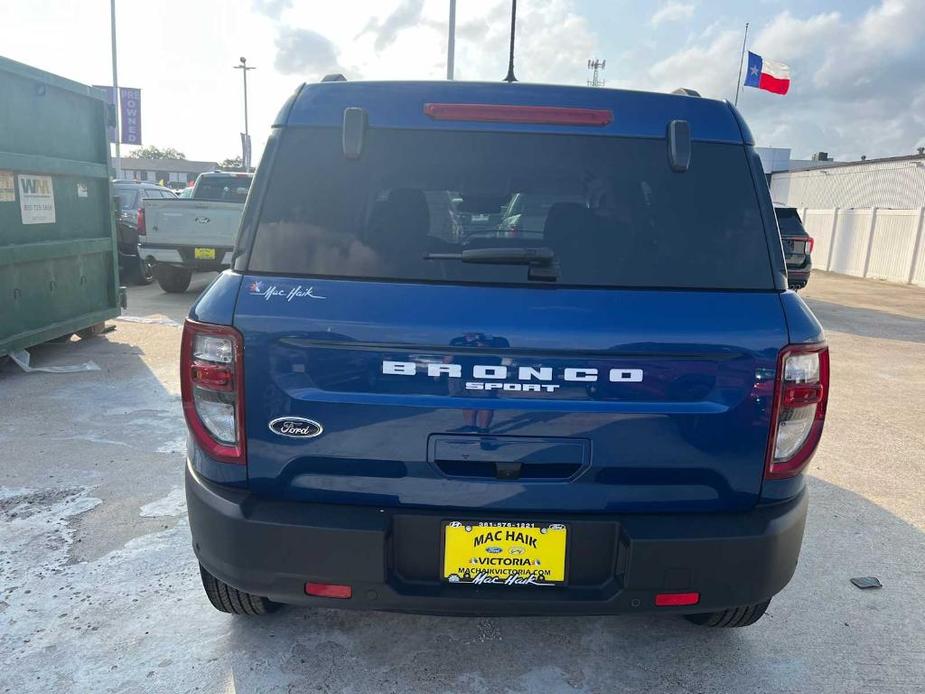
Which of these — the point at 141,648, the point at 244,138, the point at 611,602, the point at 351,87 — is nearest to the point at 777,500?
the point at 611,602

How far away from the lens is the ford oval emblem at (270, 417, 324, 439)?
1.97 meters

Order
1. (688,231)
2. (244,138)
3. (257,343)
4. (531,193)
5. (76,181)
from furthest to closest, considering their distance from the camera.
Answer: (244,138)
(76,181)
(531,193)
(688,231)
(257,343)

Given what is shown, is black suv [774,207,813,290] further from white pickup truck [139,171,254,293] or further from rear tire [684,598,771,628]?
rear tire [684,598,771,628]

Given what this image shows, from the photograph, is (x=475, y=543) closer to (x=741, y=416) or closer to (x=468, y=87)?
(x=741, y=416)

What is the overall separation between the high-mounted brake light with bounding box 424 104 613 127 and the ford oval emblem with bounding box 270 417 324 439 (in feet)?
3.35

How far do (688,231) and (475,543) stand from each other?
3.71 ft

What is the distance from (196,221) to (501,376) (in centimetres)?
942

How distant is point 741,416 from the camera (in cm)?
199

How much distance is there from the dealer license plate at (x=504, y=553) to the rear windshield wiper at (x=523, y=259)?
28.5 inches

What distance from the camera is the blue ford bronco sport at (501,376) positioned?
195 centimetres

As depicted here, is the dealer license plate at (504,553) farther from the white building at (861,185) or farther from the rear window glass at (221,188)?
the white building at (861,185)

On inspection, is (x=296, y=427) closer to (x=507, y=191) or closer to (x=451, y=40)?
(x=507, y=191)

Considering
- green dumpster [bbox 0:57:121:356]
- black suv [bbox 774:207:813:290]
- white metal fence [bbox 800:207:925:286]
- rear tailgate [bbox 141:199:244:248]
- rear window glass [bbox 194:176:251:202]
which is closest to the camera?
green dumpster [bbox 0:57:121:356]

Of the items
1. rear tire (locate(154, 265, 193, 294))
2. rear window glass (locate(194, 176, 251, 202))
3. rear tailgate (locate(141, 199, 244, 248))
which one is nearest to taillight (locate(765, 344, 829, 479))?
rear tailgate (locate(141, 199, 244, 248))
